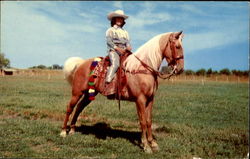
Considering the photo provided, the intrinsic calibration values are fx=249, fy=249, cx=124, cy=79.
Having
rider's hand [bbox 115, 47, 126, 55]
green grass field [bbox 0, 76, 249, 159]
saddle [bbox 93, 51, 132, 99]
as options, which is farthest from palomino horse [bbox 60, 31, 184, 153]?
green grass field [bbox 0, 76, 249, 159]

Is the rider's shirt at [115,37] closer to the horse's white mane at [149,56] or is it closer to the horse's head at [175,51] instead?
the horse's white mane at [149,56]

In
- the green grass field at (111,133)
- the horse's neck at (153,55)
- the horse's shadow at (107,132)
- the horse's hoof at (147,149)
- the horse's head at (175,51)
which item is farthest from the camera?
the horse's shadow at (107,132)

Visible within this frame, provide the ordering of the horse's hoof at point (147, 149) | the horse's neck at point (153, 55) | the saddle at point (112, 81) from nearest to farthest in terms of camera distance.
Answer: the horse's hoof at point (147, 149) < the horse's neck at point (153, 55) < the saddle at point (112, 81)

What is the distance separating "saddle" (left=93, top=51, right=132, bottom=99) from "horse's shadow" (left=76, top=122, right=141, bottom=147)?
134cm

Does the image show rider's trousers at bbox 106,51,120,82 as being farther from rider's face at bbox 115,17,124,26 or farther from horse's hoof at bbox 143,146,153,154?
horse's hoof at bbox 143,146,153,154

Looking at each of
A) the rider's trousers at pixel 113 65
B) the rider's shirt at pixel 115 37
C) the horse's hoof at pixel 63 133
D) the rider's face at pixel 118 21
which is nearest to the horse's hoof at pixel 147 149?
the rider's trousers at pixel 113 65

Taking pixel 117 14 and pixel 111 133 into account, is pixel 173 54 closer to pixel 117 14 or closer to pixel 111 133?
pixel 117 14

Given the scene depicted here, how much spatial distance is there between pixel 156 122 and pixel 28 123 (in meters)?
4.74

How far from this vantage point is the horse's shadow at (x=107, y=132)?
7.45 metres

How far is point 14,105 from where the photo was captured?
1058 cm

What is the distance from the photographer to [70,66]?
8.19 metres

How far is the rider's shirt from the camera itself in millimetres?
6934

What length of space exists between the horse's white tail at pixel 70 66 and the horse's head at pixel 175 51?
3.05m

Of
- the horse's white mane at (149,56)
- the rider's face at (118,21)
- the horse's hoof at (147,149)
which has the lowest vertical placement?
the horse's hoof at (147,149)
